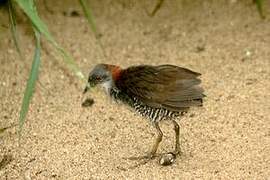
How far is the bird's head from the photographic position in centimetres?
527

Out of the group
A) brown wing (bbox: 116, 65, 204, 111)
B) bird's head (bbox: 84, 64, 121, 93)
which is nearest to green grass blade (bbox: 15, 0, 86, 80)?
brown wing (bbox: 116, 65, 204, 111)

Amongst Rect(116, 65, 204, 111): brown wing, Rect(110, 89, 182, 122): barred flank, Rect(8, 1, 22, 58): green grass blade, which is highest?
Rect(8, 1, 22, 58): green grass blade

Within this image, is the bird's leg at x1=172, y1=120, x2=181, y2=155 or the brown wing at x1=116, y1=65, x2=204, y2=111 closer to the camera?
the brown wing at x1=116, y1=65, x2=204, y2=111

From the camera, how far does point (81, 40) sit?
Result: 679cm

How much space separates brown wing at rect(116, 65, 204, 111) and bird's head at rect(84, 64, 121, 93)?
0.58 feet

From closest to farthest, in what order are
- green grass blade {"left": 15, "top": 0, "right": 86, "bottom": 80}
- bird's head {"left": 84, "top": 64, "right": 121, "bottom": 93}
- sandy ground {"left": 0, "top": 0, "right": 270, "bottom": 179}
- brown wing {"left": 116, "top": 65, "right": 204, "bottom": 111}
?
green grass blade {"left": 15, "top": 0, "right": 86, "bottom": 80} < brown wing {"left": 116, "top": 65, "right": 204, "bottom": 111} < sandy ground {"left": 0, "top": 0, "right": 270, "bottom": 179} < bird's head {"left": 84, "top": 64, "right": 121, "bottom": 93}

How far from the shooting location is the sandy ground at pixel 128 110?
16.6 ft

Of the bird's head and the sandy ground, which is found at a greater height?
the bird's head

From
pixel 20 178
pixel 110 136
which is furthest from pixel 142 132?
pixel 20 178

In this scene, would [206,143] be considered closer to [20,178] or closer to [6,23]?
[20,178]

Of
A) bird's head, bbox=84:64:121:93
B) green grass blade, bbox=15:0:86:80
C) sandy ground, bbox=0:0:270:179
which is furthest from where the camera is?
bird's head, bbox=84:64:121:93

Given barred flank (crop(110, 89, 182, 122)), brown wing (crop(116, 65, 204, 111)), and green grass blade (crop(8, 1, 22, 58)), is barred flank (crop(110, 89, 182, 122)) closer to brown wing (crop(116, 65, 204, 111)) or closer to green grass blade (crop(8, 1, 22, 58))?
brown wing (crop(116, 65, 204, 111))

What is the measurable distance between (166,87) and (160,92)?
5 cm

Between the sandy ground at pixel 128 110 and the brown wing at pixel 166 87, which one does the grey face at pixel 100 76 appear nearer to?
the brown wing at pixel 166 87
